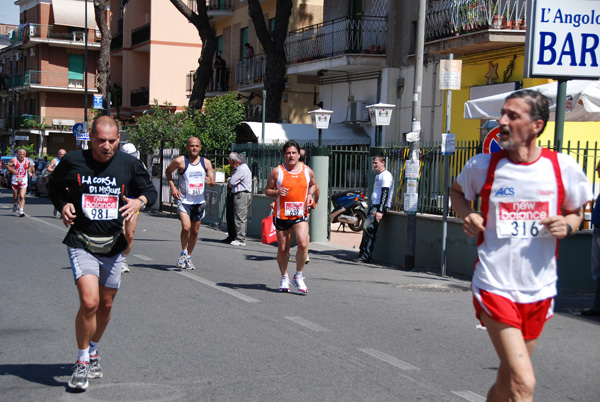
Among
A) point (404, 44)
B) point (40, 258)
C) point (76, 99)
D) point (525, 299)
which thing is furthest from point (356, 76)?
point (76, 99)

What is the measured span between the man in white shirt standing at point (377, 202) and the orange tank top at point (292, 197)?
3930 millimetres

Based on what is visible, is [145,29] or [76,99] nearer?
[145,29]

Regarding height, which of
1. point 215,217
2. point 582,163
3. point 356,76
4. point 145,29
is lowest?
point 215,217

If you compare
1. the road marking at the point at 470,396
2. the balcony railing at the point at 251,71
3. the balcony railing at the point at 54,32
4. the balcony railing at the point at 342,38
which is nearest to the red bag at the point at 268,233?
the road marking at the point at 470,396

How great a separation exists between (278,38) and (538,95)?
2374cm

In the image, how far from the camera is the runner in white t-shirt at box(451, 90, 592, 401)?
167 inches

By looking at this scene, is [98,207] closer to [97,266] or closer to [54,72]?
[97,266]

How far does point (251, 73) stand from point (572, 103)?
23.4 metres

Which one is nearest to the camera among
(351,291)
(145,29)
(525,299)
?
(525,299)

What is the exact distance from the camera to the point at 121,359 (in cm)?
650

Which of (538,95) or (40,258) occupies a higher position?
(538,95)

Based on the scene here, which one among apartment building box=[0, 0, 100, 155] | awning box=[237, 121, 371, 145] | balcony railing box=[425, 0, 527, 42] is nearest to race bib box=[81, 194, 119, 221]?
balcony railing box=[425, 0, 527, 42]

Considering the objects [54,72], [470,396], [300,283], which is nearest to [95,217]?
[470,396]

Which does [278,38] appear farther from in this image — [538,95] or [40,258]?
[538,95]
